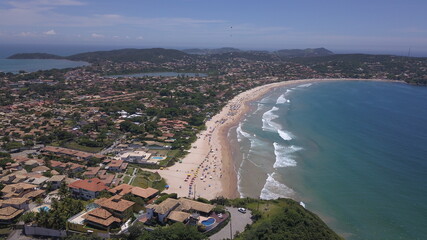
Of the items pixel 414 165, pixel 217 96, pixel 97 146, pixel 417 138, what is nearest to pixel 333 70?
pixel 217 96

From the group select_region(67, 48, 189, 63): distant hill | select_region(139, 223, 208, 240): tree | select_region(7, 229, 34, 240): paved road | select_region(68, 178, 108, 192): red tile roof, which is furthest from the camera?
select_region(67, 48, 189, 63): distant hill

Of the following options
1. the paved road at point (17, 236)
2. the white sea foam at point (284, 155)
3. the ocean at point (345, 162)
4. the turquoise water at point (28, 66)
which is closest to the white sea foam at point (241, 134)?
the ocean at point (345, 162)

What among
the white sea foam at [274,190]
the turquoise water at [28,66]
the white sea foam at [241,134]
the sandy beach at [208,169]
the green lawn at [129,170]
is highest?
the turquoise water at [28,66]

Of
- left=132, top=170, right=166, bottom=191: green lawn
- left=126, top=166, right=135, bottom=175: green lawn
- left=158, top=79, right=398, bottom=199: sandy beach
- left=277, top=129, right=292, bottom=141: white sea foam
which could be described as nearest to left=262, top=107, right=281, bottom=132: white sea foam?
left=277, top=129, right=292, bottom=141: white sea foam

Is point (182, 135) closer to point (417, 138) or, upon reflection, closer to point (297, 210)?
point (297, 210)

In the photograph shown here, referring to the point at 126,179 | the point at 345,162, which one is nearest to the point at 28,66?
the point at 126,179

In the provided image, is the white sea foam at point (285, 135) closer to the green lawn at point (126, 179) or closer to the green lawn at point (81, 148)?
the green lawn at point (126, 179)

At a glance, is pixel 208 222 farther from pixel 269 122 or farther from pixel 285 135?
pixel 269 122

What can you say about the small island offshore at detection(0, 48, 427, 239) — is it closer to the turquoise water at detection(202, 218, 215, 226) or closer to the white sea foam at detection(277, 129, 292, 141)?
the turquoise water at detection(202, 218, 215, 226)
